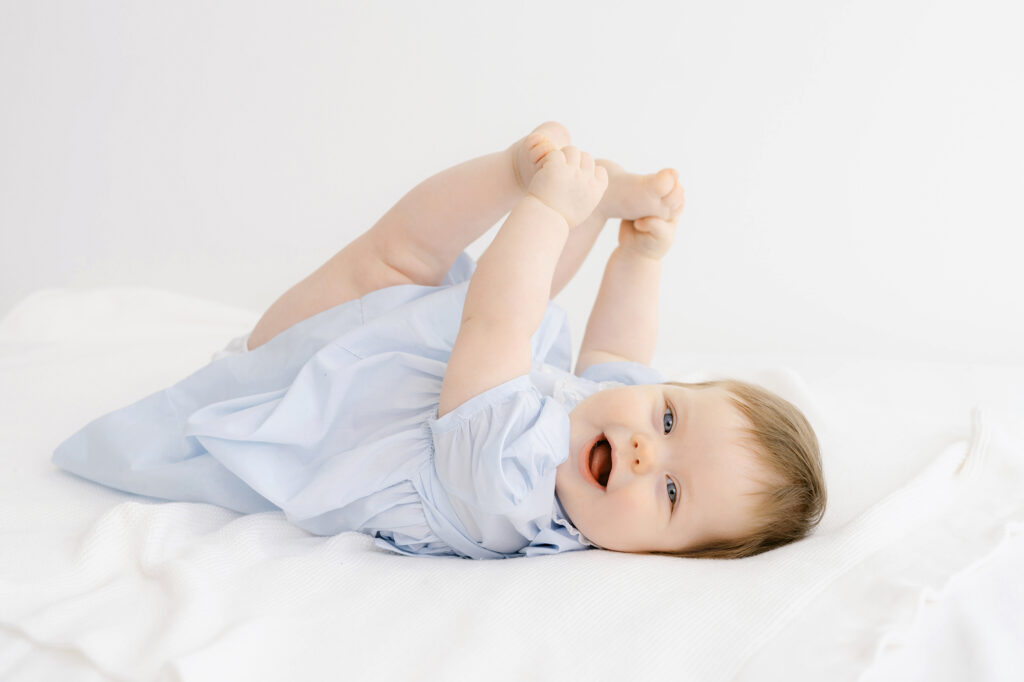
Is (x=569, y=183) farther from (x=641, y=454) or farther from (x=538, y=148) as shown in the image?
(x=641, y=454)

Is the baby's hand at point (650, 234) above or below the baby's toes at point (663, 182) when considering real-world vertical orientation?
below

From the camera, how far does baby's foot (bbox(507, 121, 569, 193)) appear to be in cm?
130

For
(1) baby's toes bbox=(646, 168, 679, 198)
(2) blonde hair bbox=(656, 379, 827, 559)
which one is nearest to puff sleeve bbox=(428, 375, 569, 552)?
(2) blonde hair bbox=(656, 379, 827, 559)

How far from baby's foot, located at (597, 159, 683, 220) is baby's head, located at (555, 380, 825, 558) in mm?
377

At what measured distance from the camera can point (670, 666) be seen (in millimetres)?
909

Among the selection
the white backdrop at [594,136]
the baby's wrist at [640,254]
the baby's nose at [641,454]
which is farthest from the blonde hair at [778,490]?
the white backdrop at [594,136]

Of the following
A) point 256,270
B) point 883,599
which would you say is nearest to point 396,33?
point 256,270

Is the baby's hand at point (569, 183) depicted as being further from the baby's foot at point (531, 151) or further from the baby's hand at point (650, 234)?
the baby's hand at point (650, 234)

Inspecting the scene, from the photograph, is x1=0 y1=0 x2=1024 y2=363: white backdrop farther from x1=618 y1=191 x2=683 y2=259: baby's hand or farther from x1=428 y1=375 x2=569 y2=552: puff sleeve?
x1=428 y1=375 x2=569 y2=552: puff sleeve

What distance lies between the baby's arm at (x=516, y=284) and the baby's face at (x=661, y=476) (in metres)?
0.15

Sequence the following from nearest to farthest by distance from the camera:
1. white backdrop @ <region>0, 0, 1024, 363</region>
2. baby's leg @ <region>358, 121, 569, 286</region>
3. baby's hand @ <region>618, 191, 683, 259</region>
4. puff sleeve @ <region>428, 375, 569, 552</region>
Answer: puff sleeve @ <region>428, 375, 569, 552</region>, baby's leg @ <region>358, 121, 569, 286</region>, baby's hand @ <region>618, 191, 683, 259</region>, white backdrop @ <region>0, 0, 1024, 363</region>

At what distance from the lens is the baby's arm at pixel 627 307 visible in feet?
5.30

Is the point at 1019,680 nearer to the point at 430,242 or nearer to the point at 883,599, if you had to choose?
the point at 883,599

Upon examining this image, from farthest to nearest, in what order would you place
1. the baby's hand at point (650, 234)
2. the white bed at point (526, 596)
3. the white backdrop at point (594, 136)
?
the white backdrop at point (594, 136) < the baby's hand at point (650, 234) < the white bed at point (526, 596)
